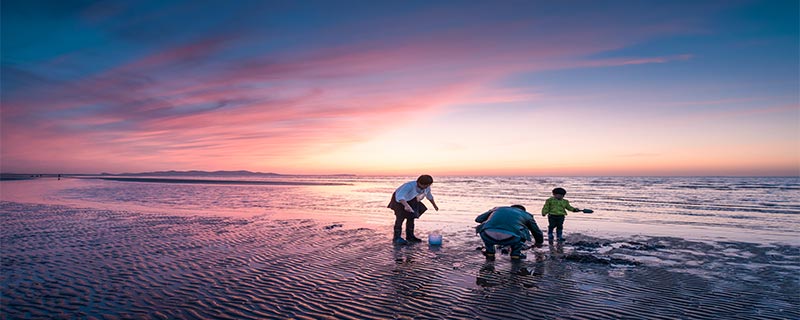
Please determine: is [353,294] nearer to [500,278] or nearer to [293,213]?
[500,278]

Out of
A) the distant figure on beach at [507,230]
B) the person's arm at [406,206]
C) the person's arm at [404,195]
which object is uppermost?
the person's arm at [404,195]

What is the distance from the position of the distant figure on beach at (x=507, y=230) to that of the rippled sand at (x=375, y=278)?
37 cm

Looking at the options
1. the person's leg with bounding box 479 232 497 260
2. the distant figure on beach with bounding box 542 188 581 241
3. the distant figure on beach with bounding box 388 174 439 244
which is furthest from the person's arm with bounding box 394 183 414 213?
the distant figure on beach with bounding box 542 188 581 241

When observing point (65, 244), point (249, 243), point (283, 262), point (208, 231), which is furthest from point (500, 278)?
point (65, 244)

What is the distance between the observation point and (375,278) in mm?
7977

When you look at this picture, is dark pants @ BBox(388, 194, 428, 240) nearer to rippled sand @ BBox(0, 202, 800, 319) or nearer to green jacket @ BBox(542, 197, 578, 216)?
rippled sand @ BBox(0, 202, 800, 319)

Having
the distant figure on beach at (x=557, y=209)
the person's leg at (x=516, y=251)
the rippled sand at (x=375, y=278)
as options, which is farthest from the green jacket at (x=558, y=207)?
the person's leg at (x=516, y=251)

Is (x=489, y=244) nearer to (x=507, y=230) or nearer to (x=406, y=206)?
(x=507, y=230)

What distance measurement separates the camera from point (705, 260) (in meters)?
9.87

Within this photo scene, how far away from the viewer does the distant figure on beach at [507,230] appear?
9234mm

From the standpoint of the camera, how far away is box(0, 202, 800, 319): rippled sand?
6191 mm

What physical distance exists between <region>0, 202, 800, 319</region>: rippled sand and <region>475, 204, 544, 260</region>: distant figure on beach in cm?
37

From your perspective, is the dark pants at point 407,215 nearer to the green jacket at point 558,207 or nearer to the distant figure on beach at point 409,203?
the distant figure on beach at point 409,203

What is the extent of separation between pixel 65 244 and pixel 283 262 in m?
6.91
